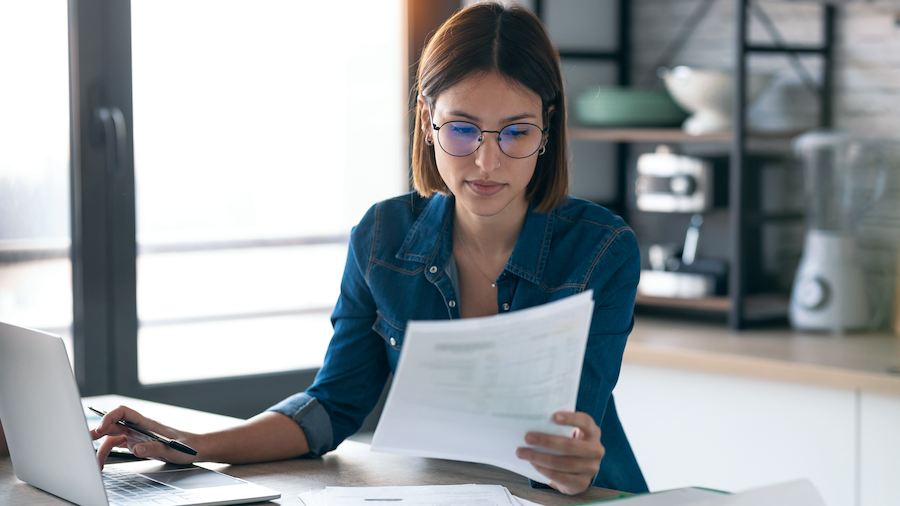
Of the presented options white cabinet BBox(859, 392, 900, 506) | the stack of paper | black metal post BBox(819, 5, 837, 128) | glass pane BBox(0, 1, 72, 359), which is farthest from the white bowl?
the stack of paper

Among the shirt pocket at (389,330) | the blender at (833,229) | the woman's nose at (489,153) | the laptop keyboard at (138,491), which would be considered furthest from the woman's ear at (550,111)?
the blender at (833,229)

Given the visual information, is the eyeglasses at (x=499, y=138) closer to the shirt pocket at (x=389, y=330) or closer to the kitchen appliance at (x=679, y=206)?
the shirt pocket at (x=389, y=330)

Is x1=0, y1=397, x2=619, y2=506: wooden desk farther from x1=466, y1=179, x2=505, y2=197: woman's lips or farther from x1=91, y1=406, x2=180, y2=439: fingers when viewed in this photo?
x1=466, y1=179, x2=505, y2=197: woman's lips

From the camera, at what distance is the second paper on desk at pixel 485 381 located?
880mm

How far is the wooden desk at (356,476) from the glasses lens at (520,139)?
43cm

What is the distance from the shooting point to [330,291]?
3330 millimetres

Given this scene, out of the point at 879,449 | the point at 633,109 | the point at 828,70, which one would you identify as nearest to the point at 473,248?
the point at 879,449

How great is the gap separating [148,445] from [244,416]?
75.3 inches

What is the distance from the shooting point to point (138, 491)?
1.12 meters

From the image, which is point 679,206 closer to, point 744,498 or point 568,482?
point 568,482

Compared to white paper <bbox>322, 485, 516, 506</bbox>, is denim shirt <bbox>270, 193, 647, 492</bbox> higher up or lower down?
higher up

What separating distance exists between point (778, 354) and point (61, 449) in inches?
73.8

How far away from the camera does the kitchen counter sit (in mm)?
2215

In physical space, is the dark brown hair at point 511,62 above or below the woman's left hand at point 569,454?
above
